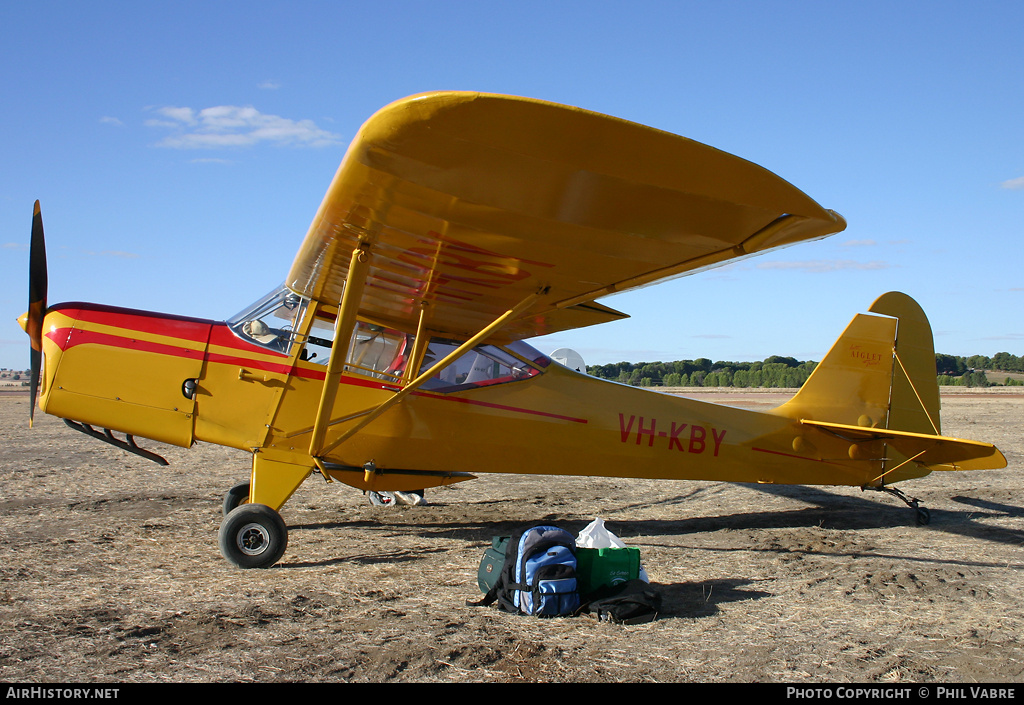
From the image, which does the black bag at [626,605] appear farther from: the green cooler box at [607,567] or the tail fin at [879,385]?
the tail fin at [879,385]

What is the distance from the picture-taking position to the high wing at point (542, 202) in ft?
8.69

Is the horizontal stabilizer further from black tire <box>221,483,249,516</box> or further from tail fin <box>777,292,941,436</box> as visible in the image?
black tire <box>221,483,249,516</box>

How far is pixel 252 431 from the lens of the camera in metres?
5.65

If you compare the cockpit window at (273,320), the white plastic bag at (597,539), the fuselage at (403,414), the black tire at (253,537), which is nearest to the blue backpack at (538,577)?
the white plastic bag at (597,539)

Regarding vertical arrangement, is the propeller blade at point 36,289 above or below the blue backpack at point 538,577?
above

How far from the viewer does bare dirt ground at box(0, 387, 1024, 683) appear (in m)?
3.20

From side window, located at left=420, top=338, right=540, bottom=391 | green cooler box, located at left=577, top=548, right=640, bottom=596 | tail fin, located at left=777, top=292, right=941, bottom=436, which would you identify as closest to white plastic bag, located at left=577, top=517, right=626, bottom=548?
green cooler box, located at left=577, top=548, right=640, bottom=596

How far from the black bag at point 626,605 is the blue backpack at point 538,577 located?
0.14 meters

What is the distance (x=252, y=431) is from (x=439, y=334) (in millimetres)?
1910

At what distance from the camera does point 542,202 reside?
3277mm

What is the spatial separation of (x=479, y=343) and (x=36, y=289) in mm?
3789

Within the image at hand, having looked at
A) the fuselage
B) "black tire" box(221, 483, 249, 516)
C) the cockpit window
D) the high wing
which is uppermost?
Result: the high wing

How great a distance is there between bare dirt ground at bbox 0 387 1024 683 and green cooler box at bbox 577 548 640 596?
1.07 feet
